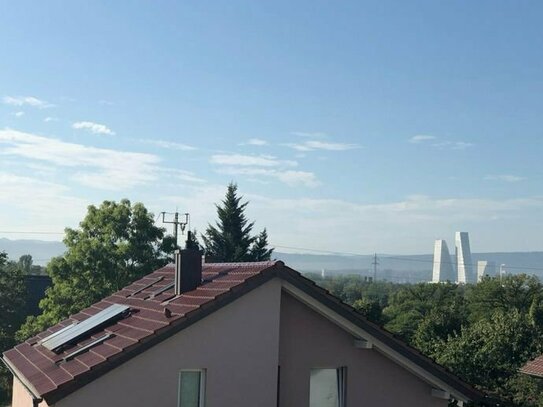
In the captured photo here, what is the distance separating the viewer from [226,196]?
57.0 metres

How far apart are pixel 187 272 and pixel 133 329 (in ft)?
5.74

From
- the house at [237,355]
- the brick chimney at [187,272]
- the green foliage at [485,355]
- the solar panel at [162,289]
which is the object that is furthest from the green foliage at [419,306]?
the brick chimney at [187,272]

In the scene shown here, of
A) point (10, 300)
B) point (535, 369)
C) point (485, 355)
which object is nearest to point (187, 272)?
point (535, 369)

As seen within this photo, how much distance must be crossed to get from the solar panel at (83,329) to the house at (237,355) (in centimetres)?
3

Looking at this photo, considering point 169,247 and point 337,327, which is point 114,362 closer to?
point 337,327

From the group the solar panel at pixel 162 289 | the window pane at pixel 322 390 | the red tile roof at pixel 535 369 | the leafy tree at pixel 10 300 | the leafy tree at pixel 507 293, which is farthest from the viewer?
the leafy tree at pixel 507 293

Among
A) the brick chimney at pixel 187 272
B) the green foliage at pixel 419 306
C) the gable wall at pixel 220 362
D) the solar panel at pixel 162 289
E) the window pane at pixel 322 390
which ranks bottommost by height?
the green foliage at pixel 419 306

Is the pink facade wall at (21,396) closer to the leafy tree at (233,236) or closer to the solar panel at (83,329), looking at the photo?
the solar panel at (83,329)

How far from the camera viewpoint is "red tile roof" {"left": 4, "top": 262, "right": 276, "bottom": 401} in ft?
38.7

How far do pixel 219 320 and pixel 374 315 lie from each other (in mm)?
37887

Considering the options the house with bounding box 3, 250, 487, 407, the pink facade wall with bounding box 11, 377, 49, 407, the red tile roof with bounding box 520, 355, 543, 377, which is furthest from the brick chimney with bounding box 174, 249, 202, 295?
the red tile roof with bounding box 520, 355, 543, 377

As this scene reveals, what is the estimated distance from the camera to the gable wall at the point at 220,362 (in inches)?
466

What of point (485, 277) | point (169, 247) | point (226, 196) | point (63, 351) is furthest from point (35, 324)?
point (485, 277)

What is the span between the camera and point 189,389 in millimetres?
12391
